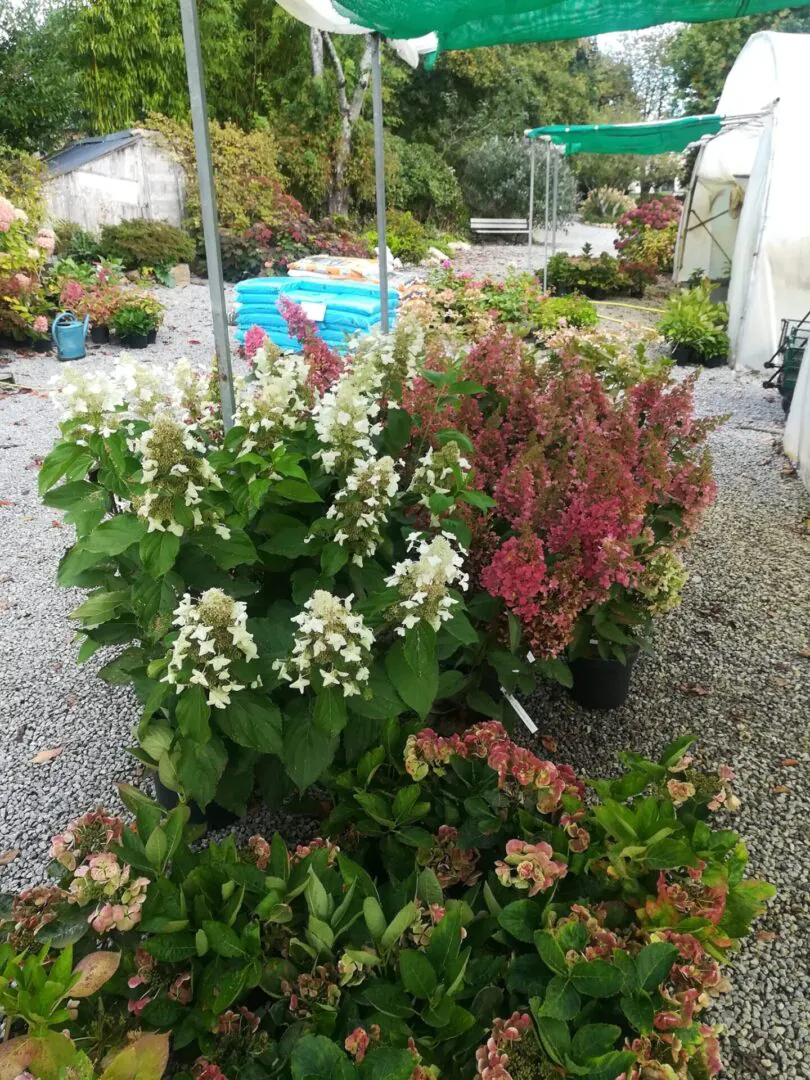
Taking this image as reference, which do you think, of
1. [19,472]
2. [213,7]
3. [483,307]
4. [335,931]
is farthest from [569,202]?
[335,931]

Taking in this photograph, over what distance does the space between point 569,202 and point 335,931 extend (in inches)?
874

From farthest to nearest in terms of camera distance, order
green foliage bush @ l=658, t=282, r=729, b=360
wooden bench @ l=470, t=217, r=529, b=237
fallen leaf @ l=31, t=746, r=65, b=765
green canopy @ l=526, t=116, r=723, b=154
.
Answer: wooden bench @ l=470, t=217, r=529, b=237
green canopy @ l=526, t=116, r=723, b=154
green foliage bush @ l=658, t=282, r=729, b=360
fallen leaf @ l=31, t=746, r=65, b=765

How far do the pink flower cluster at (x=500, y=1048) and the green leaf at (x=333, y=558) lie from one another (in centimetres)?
87

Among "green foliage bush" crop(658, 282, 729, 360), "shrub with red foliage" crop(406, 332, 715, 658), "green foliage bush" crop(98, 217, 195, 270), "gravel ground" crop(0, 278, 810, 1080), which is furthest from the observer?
"green foliage bush" crop(98, 217, 195, 270)

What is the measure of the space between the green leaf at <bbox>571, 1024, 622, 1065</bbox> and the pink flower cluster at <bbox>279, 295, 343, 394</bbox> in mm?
1737

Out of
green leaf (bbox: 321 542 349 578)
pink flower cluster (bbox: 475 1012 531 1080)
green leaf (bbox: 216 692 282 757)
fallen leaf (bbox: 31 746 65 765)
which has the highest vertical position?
green leaf (bbox: 321 542 349 578)

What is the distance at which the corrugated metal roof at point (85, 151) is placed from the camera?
12.5 m

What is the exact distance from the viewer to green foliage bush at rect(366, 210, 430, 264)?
14.6 m

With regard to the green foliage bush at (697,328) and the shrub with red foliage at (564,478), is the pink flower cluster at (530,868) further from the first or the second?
the green foliage bush at (697,328)

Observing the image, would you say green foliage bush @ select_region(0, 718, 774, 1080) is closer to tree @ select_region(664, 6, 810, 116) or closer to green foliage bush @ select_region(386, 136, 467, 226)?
green foliage bush @ select_region(386, 136, 467, 226)

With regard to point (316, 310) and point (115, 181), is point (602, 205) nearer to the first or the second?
point (115, 181)

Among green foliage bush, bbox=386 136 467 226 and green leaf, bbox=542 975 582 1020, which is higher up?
green foliage bush, bbox=386 136 467 226

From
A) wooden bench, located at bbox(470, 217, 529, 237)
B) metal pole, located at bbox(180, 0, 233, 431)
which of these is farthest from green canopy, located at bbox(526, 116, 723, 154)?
metal pole, located at bbox(180, 0, 233, 431)

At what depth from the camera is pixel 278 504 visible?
1.78m
